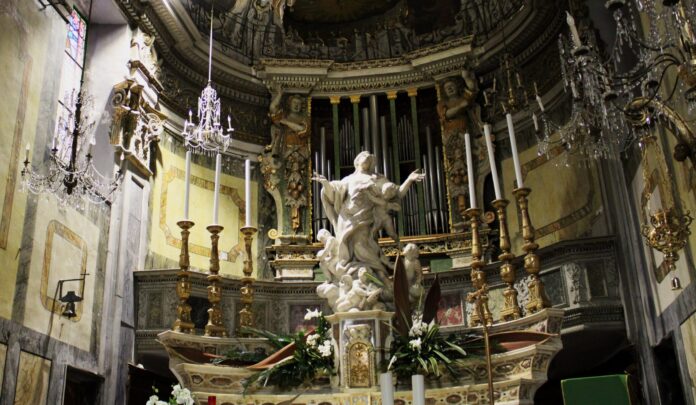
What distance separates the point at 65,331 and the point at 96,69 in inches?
169

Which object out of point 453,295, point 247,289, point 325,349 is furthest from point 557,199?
point 325,349

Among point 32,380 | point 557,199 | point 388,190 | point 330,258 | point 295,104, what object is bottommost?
point 32,380

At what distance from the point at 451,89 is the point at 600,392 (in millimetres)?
9615

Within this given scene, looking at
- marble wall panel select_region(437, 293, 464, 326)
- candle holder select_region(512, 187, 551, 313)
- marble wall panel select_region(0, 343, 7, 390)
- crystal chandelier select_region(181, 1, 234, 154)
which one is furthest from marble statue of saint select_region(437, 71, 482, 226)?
marble wall panel select_region(0, 343, 7, 390)

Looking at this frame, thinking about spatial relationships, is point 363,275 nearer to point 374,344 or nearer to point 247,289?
point 374,344

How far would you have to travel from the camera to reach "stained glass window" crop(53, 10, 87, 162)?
942 centimetres

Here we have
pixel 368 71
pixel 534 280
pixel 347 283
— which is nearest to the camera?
pixel 534 280

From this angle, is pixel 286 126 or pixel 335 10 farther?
pixel 335 10

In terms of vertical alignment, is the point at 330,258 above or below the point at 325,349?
above

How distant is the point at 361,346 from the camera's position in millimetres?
6441

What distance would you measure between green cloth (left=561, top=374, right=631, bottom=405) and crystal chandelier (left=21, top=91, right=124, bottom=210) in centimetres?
572

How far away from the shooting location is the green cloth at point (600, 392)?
4.79 meters

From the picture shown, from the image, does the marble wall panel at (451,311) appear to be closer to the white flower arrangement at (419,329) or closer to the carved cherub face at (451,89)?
the carved cherub face at (451,89)

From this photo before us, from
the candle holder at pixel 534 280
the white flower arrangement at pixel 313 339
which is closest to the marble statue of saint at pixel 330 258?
the white flower arrangement at pixel 313 339
